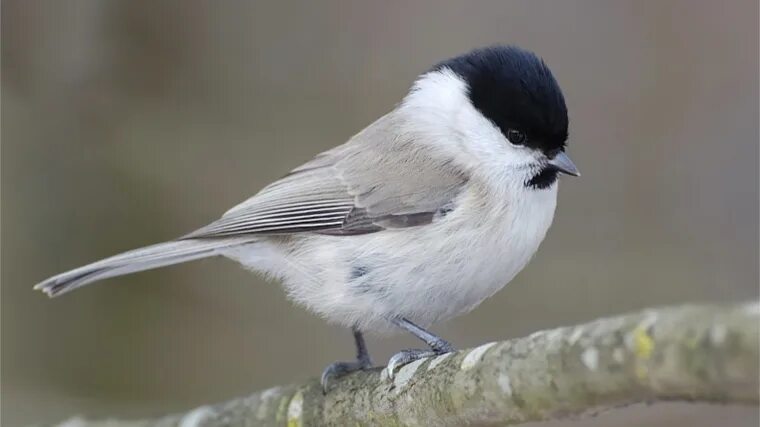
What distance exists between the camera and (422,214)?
1961 mm

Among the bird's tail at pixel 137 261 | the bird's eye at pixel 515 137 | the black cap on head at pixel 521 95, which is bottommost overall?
the bird's tail at pixel 137 261

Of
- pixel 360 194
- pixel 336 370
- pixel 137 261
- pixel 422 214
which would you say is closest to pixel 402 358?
pixel 336 370

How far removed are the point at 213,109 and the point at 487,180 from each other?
1.69 meters

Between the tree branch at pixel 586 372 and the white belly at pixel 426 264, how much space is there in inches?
13.6

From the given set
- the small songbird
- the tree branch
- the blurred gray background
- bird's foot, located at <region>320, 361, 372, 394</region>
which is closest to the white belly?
the small songbird

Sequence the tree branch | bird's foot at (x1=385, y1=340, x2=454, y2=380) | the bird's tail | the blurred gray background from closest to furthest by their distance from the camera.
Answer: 1. the tree branch
2. bird's foot at (x1=385, y1=340, x2=454, y2=380)
3. the bird's tail
4. the blurred gray background

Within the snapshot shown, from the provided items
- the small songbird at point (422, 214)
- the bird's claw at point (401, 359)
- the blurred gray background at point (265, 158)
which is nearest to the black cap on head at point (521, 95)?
the small songbird at point (422, 214)

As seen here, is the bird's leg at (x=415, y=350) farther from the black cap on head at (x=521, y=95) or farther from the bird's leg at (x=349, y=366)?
the black cap on head at (x=521, y=95)

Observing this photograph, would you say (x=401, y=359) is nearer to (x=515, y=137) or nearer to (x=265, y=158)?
(x=515, y=137)

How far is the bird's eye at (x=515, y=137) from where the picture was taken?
6.43 ft

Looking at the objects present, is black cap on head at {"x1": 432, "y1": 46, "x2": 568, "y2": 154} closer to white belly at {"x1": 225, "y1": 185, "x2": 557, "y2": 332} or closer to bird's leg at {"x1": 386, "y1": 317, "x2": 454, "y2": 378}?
white belly at {"x1": 225, "y1": 185, "x2": 557, "y2": 332}

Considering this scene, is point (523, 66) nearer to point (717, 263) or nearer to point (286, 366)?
point (717, 263)

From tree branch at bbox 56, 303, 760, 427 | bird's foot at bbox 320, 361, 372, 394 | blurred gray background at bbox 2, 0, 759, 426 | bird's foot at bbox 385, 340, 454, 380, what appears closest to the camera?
tree branch at bbox 56, 303, 760, 427

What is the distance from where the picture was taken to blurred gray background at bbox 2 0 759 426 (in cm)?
312
